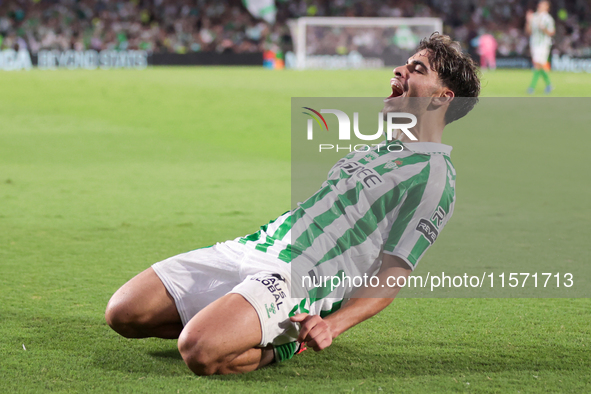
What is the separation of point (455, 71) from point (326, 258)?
3.05 feet

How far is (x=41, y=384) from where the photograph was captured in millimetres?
2875

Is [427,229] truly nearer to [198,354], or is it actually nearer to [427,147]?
[427,147]

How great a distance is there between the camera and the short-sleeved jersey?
3.00m

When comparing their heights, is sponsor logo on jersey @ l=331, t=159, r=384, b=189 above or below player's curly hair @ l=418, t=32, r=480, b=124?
below

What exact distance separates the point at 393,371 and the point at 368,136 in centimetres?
98

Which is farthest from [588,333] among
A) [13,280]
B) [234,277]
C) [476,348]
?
[13,280]

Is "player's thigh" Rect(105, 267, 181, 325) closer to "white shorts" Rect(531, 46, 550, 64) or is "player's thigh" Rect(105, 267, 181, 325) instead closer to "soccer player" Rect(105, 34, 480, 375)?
"soccer player" Rect(105, 34, 480, 375)

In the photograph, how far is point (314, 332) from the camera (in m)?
2.72

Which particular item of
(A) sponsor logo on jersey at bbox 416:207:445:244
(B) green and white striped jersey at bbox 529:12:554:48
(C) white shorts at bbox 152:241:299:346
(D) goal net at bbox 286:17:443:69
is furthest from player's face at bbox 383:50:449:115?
(D) goal net at bbox 286:17:443:69

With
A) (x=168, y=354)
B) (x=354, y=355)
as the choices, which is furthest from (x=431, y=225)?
(x=168, y=354)

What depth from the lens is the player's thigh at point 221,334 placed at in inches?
111

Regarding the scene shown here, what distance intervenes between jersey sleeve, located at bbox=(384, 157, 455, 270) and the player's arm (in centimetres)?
5

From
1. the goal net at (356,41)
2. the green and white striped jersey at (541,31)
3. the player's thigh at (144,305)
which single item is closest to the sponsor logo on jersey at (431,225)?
the player's thigh at (144,305)

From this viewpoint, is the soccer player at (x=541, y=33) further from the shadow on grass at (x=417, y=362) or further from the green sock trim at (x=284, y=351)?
the green sock trim at (x=284, y=351)
